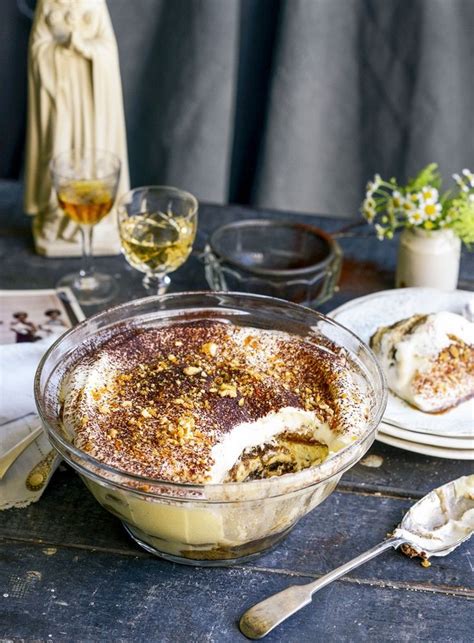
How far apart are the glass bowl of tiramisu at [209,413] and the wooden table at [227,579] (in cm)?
4

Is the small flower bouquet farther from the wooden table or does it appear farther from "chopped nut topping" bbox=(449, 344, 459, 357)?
the wooden table

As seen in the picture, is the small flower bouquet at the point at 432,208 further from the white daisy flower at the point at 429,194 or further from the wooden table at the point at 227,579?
the wooden table at the point at 227,579

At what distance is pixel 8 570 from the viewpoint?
1179 millimetres

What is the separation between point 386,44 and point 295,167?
0.49 metres

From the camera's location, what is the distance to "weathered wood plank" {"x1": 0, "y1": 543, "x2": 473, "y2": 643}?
43.3 inches

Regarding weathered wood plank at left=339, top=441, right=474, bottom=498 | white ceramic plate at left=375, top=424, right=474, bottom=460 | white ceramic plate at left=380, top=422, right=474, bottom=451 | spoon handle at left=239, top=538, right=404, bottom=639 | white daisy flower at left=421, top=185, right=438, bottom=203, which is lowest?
spoon handle at left=239, top=538, right=404, bottom=639

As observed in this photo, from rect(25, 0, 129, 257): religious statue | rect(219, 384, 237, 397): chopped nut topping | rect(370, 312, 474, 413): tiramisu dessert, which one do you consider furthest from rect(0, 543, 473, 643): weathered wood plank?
rect(25, 0, 129, 257): religious statue

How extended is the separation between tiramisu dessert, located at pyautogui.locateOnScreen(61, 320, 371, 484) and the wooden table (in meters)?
0.12

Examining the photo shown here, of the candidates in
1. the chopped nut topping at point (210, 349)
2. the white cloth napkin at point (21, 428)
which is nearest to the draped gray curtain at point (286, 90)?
the white cloth napkin at point (21, 428)

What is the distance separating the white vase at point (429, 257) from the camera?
1783 mm

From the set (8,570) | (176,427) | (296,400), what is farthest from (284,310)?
(8,570)

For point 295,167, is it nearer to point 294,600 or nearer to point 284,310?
point 284,310

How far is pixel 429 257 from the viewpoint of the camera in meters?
1.78

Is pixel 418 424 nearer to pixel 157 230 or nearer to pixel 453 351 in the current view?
pixel 453 351
